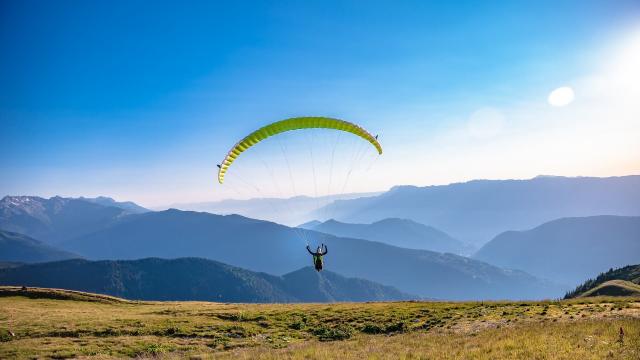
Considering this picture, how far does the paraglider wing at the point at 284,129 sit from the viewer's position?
2908cm

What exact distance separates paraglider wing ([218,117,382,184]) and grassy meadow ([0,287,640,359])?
1165cm

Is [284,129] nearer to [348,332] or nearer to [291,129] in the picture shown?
[291,129]

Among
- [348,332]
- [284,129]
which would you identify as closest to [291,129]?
[284,129]

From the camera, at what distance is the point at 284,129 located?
29906mm

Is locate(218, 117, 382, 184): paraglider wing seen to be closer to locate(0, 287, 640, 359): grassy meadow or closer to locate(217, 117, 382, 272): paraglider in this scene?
locate(217, 117, 382, 272): paraglider

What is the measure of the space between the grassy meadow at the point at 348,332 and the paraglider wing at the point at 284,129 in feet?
38.2

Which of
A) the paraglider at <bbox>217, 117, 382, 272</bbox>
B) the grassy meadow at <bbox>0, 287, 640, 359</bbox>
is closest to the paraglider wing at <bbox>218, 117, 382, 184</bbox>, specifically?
the paraglider at <bbox>217, 117, 382, 272</bbox>

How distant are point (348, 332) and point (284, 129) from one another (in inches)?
A: 593

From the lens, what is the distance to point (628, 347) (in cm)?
1444

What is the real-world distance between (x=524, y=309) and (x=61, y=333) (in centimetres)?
3221

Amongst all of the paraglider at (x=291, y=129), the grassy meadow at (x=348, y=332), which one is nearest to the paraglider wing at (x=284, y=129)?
the paraglider at (x=291, y=129)

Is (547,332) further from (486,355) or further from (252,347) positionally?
(252,347)

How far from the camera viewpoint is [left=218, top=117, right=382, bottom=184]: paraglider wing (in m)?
29.1

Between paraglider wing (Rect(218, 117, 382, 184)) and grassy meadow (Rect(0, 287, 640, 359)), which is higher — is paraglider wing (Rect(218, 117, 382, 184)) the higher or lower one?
the higher one
